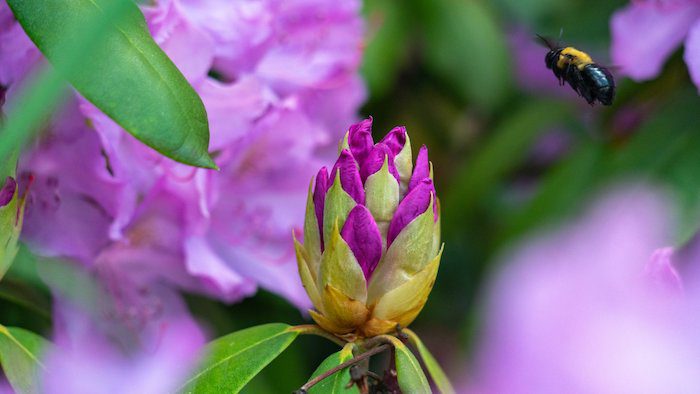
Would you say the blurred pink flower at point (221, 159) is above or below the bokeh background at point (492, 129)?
above

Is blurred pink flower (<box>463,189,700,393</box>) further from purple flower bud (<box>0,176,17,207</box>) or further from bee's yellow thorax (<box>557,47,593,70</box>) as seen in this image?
bee's yellow thorax (<box>557,47,593,70</box>)

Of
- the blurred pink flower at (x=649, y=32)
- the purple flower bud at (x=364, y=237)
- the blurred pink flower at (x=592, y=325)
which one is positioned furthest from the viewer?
the blurred pink flower at (x=649, y=32)

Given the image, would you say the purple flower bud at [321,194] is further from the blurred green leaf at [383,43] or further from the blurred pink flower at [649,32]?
the blurred green leaf at [383,43]

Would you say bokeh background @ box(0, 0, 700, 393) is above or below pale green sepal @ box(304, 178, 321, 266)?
below

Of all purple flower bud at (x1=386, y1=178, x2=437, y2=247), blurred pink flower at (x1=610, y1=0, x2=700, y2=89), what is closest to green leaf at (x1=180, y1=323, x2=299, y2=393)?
purple flower bud at (x1=386, y1=178, x2=437, y2=247)

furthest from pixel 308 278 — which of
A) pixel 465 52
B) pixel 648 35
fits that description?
pixel 465 52

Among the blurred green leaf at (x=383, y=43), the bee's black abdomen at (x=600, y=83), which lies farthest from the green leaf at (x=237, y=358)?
the blurred green leaf at (x=383, y=43)
